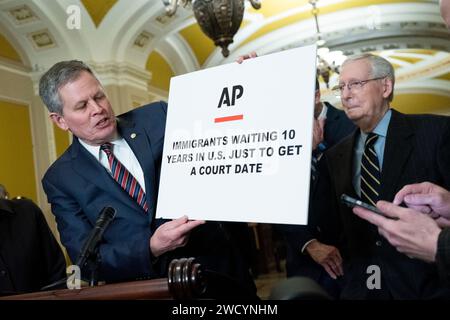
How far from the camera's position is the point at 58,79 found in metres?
1.57

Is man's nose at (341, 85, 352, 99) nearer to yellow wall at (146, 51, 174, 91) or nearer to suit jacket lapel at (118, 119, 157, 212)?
suit jacket lapel at (118, 119, 157, 212)

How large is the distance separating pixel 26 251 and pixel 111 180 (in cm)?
58

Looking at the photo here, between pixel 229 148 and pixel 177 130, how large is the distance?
0.20m

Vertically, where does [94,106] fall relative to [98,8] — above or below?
below

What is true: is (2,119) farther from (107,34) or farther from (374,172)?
(374,172)

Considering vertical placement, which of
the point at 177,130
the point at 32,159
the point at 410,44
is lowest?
the point at 177,130

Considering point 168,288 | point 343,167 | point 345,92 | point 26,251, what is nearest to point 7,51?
point 26,251

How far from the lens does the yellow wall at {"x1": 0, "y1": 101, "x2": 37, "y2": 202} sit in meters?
5.21

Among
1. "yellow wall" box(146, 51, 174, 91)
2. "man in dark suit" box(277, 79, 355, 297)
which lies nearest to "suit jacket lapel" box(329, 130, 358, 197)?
"man in dark suit" box(277, 79, 355, 297)

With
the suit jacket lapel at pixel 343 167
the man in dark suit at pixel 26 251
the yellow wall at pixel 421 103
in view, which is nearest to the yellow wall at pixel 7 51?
the man in dark suit at pixel 26 251

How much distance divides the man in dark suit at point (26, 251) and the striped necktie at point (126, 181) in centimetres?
56

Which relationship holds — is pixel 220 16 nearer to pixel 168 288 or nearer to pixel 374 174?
pixel 374 174

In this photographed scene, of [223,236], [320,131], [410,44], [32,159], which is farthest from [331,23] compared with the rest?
[223,236]
